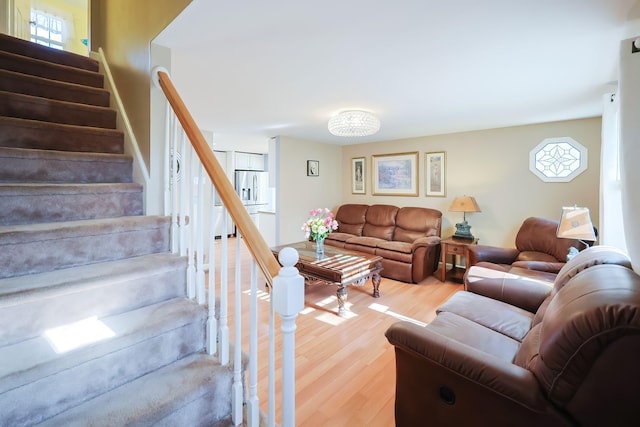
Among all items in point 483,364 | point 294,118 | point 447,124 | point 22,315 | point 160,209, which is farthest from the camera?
point 447,124

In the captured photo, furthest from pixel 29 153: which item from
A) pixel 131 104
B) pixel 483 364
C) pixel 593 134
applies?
pixel 593 134

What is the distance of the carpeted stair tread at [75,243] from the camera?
1.26 m

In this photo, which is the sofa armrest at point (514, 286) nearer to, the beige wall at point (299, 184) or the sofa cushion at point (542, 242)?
the sofa cushion at point (542, 242)

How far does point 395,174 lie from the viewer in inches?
209

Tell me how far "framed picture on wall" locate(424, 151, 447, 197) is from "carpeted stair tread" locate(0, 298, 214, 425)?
4333 mm

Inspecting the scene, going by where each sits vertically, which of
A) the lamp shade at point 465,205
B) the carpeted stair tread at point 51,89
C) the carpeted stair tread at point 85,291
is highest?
the carpeted stair tread at point 51,89

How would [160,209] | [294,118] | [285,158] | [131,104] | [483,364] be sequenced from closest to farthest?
[483,364]
[160,209]
[131,104]
[294,118]
[285,158]

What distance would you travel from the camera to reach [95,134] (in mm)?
2012

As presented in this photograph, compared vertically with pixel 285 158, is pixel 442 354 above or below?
below

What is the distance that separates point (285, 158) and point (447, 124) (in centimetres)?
259

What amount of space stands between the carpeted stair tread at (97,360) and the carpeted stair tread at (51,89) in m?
1.90

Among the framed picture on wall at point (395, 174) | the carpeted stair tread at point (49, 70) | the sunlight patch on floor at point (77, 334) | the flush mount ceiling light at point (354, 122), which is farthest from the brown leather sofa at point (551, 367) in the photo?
the framed picture on wall at point (395, 174)

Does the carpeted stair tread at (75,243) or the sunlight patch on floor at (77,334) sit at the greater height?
the carpeted stair tread at (75,243)

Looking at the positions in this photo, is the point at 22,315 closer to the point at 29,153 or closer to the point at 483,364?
the point at 29,153
